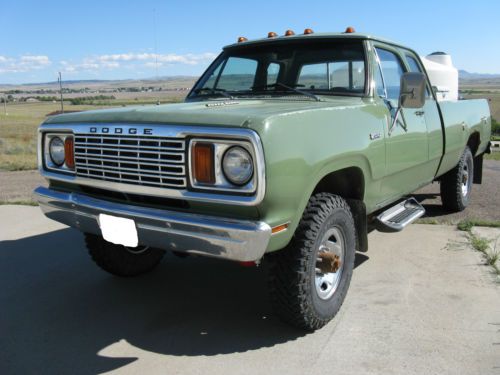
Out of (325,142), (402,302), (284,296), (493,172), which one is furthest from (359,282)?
(493,172)

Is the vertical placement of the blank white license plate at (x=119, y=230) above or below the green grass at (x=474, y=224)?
above

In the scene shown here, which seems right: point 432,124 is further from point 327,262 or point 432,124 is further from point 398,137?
point 327,262

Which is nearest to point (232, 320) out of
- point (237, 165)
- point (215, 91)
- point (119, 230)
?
point (119, 230)

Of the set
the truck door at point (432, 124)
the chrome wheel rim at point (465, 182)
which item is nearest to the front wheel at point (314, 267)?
the truck door at point (432, 124)

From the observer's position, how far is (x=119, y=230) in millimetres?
2832

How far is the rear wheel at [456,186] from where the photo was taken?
19.1 feet

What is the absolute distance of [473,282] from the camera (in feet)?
12.4

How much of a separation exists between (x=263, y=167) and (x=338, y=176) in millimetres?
1032

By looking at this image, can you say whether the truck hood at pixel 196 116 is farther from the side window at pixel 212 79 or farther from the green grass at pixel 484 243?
the green grass at pixel 484 243

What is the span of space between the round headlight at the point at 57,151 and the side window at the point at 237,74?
1497 millimetres

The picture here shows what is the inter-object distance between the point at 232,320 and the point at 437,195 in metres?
4.75

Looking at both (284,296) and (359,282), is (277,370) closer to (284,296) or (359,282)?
(284,296)

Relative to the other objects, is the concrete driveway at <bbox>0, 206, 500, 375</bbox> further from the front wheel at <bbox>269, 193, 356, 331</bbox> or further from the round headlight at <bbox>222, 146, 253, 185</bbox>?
the round headlight at <bbox>222, 146, 253, 185</bbox>

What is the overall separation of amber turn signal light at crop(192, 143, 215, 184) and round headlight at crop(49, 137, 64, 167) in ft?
4.03
